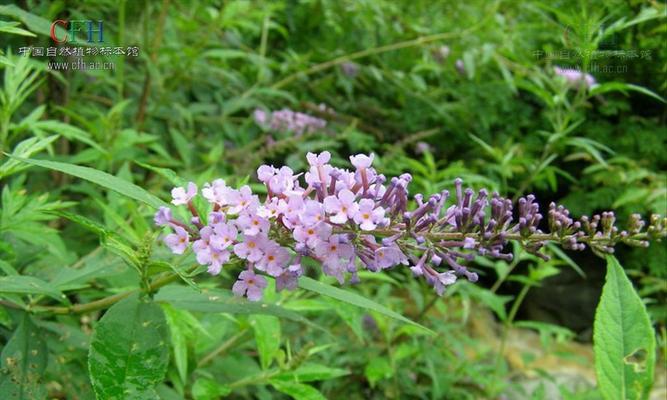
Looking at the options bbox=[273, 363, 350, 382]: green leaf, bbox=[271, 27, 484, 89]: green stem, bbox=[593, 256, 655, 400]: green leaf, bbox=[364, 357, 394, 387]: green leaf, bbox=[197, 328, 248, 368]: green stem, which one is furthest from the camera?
bbox=[271, 27, 484, 89]: green stem

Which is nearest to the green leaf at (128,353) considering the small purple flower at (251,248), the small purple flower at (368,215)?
the small purple flower at (251,248)

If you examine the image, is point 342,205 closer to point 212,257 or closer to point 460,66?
point 212,257

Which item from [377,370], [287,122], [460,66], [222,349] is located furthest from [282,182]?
[460,66]

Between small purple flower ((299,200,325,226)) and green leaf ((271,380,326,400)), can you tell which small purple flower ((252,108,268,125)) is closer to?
green leaf ((271,380,326,400))

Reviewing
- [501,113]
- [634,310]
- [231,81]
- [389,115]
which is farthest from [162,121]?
[634,310]

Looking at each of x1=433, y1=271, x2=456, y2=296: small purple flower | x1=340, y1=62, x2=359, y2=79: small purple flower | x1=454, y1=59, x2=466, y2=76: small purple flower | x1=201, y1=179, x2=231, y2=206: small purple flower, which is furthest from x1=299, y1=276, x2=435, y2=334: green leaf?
x1=454, y1=59, x2=466, y2=76: small purple flower

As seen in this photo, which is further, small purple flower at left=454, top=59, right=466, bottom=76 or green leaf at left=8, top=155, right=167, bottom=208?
small purple flower at left=454, top=59, right=466, bottom=76

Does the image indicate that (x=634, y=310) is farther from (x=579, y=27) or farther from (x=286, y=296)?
(x=579, y=27)
